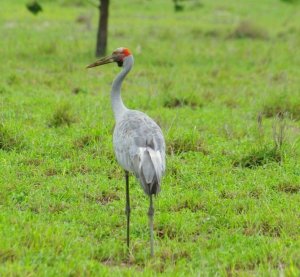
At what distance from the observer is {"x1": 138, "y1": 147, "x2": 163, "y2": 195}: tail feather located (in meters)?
5.54

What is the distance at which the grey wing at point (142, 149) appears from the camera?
5562 millimetres

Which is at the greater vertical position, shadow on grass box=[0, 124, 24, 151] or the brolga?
the brolga

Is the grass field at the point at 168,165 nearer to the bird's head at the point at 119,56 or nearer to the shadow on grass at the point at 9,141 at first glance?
the shadow on grass at the point at 9,141

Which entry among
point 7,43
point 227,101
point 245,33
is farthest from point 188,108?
point 245,33

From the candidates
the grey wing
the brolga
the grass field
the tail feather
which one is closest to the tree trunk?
the grass field

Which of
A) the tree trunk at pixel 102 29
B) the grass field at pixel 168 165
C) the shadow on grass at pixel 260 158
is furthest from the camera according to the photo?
the tree trunk at pixel 102 29

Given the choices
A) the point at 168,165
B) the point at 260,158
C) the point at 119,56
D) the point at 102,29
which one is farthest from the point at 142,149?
the point at 102,29

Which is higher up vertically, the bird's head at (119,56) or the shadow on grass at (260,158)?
the bird's head at (119,56)

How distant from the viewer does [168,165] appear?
26.5ft

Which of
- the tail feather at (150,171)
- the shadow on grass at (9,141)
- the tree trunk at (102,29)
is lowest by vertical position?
the tree trunk at (102,29)

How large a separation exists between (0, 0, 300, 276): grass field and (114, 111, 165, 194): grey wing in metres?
0.69

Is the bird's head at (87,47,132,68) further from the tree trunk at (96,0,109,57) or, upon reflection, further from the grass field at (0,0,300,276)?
the tree trunk at (96,0,109,57)

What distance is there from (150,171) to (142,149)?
0.99 feet

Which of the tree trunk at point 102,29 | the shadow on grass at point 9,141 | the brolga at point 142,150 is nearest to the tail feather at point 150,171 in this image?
the brolga at point 142,150
